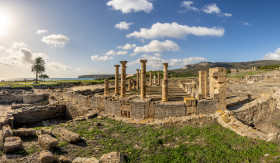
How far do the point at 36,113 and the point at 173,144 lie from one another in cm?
1417

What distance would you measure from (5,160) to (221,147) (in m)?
8.88

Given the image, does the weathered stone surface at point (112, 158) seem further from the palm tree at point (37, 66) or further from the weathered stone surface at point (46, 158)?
the palm tree at point (37, 66)

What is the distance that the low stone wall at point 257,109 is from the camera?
37.3 ft

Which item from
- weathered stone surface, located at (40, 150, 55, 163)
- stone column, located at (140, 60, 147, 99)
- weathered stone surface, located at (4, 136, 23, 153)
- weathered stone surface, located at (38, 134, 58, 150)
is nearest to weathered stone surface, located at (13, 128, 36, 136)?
weathered stone surface, located at (4, 136, 23, 153)

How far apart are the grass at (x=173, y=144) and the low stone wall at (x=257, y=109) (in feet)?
12.6

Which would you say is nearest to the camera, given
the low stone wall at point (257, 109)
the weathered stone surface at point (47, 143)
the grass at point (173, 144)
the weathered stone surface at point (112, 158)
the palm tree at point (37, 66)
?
the weathered stone surface at point (112, 158)

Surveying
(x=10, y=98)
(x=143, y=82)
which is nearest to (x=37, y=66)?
(x=10, y=98)

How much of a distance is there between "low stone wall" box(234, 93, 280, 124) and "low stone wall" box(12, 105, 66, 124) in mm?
17037

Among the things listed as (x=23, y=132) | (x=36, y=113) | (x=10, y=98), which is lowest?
(x=36, y=113)

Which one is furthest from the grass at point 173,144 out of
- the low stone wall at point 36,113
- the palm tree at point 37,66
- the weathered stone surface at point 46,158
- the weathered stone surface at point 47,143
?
the palm tree at point 37,66

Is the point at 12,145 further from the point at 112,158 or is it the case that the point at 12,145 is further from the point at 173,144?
the point at 173,144

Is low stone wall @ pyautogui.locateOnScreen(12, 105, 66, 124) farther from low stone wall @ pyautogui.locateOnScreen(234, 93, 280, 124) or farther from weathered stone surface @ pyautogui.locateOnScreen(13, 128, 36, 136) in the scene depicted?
low stone wall @ pyautogui.locateOnScreen(234, 93, 280, 124)

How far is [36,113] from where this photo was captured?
14.8 metres

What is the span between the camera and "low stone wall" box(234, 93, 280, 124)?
37.3ft
